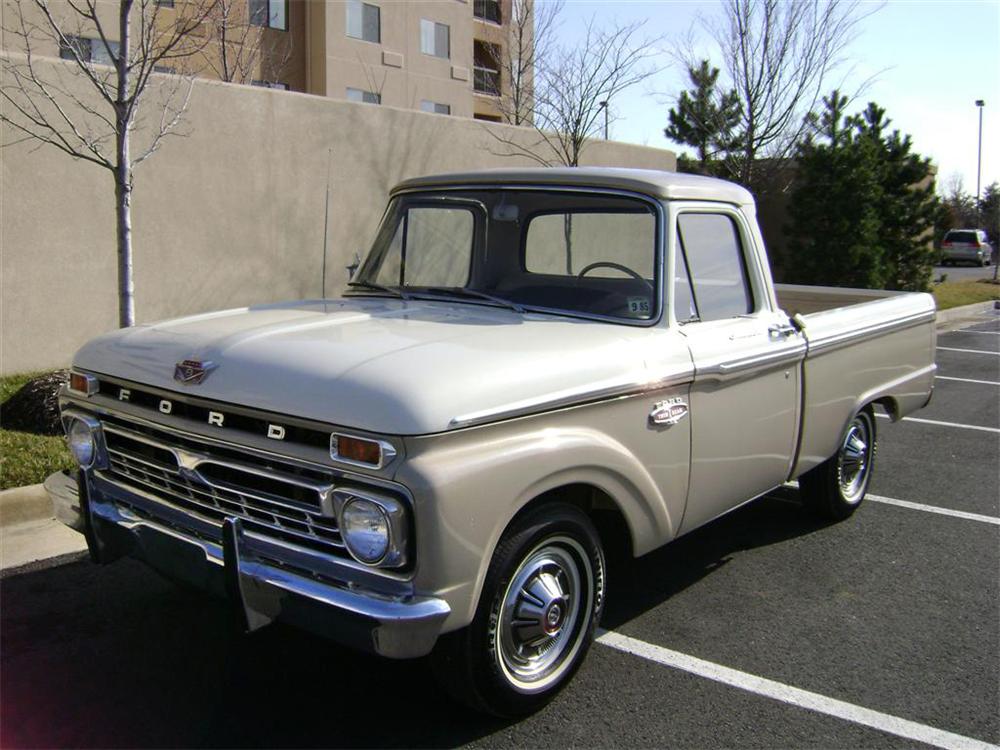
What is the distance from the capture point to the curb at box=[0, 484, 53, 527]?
5094 mm

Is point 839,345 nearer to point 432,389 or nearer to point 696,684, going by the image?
point 696,684

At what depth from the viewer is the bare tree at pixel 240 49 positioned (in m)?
11.4

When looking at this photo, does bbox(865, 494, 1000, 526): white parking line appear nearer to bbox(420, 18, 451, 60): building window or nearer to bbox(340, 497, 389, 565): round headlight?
bbox(340, 497, 389, 565): round headlight

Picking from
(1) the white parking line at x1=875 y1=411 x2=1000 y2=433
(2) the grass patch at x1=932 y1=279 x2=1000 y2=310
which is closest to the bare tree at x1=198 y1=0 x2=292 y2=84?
(1) the white parking line at x1=875 y1=411 x2=1000 y2=433

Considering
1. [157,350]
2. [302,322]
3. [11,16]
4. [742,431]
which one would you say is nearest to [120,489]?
[157,350]

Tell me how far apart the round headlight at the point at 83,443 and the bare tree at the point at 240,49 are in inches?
226

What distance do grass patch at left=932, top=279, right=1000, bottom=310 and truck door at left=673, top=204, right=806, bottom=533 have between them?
1661cm

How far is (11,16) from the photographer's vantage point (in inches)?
492

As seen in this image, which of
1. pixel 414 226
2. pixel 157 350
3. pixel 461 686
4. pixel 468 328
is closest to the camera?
pixel 461 686

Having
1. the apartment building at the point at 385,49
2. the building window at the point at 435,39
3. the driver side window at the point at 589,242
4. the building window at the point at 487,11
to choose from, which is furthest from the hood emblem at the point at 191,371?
the building window at the point at 487,11

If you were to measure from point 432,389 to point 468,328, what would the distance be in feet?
2.72

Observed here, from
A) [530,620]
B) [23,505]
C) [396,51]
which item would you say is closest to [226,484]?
[530,620]

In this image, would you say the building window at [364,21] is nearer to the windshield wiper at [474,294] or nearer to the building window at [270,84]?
the building window at [270,84]

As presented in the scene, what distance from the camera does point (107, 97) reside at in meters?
6.45
